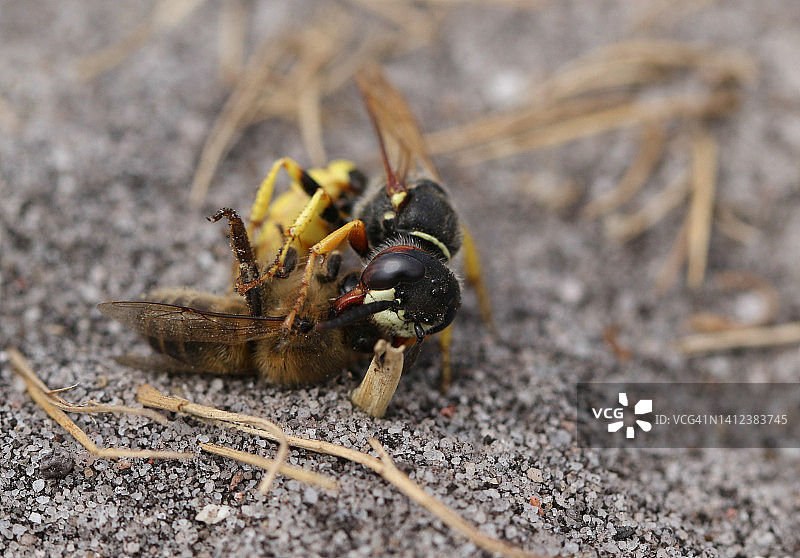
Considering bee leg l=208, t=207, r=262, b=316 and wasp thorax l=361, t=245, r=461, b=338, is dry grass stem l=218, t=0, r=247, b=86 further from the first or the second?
wasp thorax l=361, t=245, r=461, b=338

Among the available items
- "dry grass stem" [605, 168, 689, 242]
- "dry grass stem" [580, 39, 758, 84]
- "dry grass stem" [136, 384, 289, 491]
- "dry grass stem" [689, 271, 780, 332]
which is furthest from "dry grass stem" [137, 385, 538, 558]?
"dry grass stem" [580, 39, 758, 84]

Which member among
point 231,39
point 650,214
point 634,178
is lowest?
point 650,214

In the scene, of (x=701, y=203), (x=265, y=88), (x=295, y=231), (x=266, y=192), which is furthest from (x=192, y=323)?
(x=701, y=203)

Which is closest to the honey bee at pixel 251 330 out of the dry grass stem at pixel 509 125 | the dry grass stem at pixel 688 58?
the dry grass stem at pixel 509 125

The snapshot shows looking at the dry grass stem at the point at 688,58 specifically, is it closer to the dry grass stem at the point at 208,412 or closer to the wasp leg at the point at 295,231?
the wasp leg at the point at 295,231

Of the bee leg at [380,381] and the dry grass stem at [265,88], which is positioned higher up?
the dry grass stem at [265,88]

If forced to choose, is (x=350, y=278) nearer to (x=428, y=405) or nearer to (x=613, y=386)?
(x=428, y=405)

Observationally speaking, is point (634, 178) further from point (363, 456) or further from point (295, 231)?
point (363, 456)
